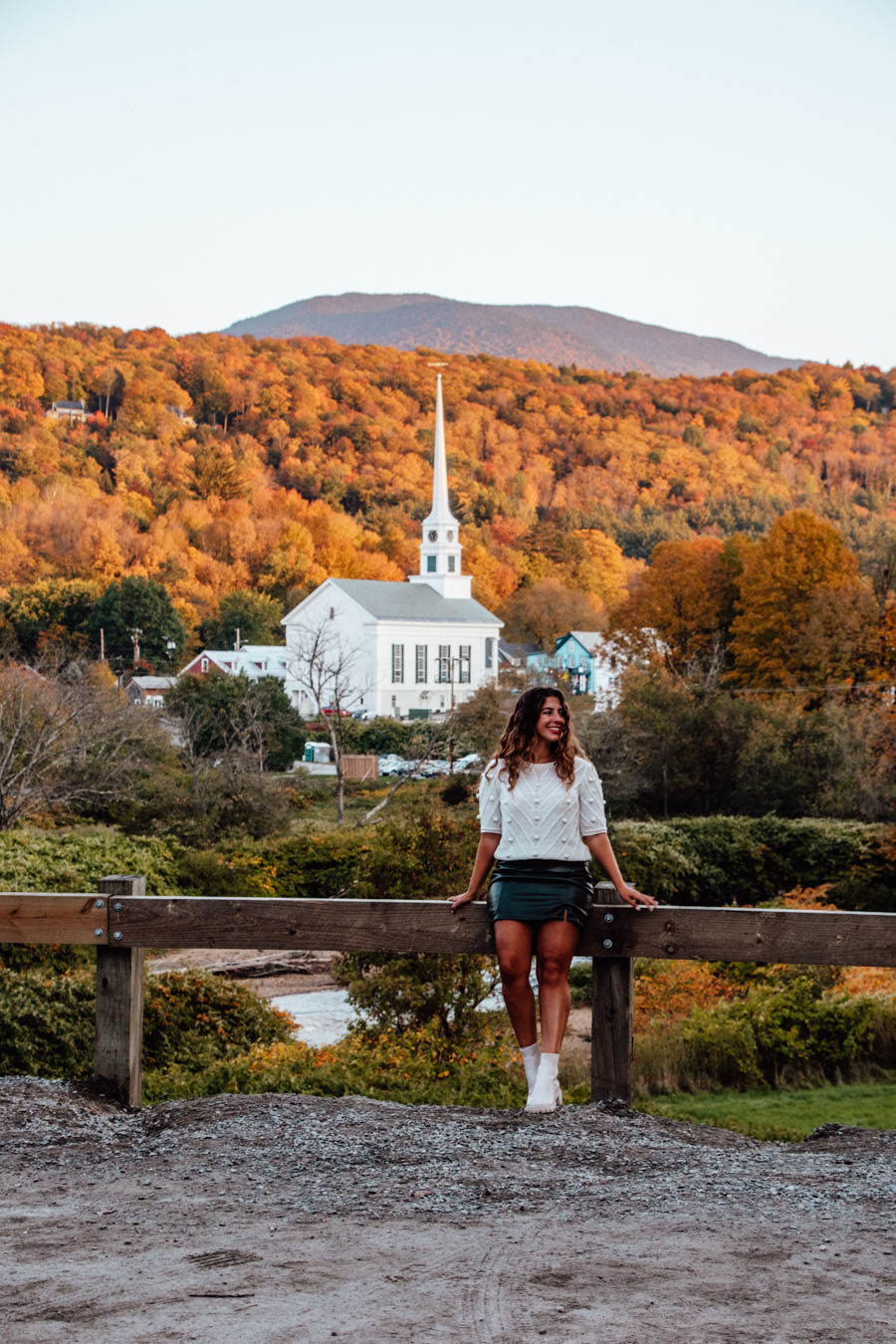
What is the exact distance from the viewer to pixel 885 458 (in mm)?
133875

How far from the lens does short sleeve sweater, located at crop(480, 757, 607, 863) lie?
18.4 ft

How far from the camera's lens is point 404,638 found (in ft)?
264

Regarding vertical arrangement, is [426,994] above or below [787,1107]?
above

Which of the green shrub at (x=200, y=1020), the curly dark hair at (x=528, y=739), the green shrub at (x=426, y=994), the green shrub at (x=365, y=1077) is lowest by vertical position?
the green shrub at (x=200, y=1020)

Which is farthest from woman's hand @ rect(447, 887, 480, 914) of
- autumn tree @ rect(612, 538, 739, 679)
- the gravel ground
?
autumn tree @ rect(612, 538, 739, 679)

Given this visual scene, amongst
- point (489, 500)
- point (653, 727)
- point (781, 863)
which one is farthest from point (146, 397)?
point (781, 863)

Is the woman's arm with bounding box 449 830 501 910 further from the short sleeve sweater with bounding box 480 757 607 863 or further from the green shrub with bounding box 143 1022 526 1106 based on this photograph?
the green shrub with bounding box 143 1022 526 1106

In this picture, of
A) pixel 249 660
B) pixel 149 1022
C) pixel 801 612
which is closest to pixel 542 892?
pixel 149 1022

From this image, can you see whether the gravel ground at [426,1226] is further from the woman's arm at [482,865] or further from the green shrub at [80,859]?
the green shrub at [80,859]

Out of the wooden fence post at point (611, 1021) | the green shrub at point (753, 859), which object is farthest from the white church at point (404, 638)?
the wooden fence post at point (611, 1021)

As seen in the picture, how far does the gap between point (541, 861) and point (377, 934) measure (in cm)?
74

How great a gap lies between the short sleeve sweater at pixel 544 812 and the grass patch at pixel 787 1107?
12.7 ft

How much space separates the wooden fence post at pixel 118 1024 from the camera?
5684 mm

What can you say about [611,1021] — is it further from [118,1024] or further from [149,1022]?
[149,1022]
